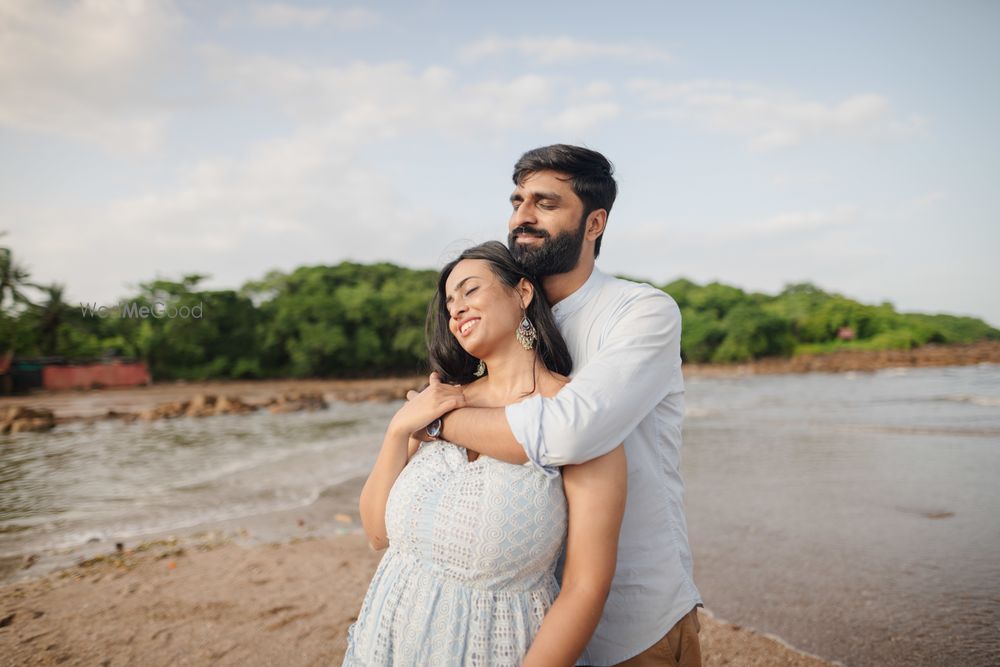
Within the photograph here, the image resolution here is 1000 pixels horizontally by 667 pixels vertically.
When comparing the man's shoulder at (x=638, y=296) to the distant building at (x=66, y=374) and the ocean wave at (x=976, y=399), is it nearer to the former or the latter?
the ocean wave at (x=976, y=399)

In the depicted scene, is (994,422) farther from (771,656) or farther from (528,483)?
(528,483)

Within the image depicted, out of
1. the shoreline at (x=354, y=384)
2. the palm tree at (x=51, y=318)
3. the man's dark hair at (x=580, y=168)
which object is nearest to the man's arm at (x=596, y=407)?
the man's dark hair at (x=580, y=168)

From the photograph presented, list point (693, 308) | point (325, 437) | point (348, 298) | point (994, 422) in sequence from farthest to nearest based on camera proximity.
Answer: point (693, 308), point (348, 298), point (325, 437), point (994, 422)

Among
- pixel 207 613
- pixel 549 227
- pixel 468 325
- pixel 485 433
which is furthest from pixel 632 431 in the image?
pixel 207 613

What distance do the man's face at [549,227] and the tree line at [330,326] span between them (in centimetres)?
2269

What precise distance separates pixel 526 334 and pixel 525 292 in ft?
0.49

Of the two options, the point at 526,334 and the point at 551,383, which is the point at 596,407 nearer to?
the point at 551,383

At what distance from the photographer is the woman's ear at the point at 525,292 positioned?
7.00 feet

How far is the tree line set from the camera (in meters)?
27.7

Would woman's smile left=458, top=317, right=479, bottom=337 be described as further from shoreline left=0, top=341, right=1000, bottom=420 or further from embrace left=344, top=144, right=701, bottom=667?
shoreline left=0, top=341, right=1000, bottom=420

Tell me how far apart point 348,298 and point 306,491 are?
35.7 metres

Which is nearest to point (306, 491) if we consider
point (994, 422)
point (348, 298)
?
point (994, 422)

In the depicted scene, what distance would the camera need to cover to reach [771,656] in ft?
12.6

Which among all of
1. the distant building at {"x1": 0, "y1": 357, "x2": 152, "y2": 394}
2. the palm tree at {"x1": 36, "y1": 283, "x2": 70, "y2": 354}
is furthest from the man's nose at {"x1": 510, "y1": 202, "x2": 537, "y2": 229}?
the distant building at {"x1": 0, "y1": 357, "x2": 152, "y2": 394}
